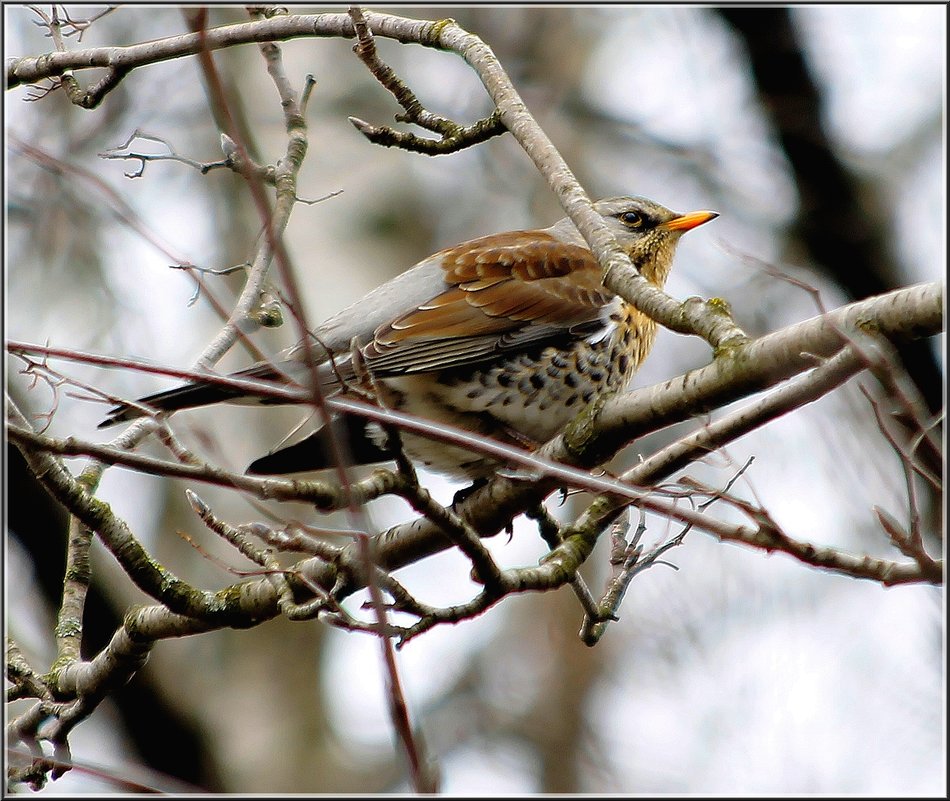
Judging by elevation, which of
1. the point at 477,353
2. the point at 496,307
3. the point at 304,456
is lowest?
the point at 304,456

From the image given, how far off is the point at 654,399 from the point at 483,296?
6.85 ft

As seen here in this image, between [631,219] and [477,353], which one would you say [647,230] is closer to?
[631,219]

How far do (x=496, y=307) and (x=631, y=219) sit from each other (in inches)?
53.2

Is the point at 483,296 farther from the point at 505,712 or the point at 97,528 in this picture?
the point at 505,712

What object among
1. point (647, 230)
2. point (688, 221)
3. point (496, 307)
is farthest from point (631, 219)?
point (496, 307)

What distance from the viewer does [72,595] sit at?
3348 millimetres

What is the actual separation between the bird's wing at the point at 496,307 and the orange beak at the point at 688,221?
0.57 meters

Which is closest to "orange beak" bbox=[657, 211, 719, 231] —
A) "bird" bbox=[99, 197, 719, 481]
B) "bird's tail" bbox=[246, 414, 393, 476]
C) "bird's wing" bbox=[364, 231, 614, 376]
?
Answer: "bird's wing" bbox=[364, 231, 614, 376]

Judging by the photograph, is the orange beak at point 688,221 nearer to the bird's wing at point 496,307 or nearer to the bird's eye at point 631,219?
the bird's eye at point 631,219

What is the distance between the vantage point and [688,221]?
5.58 metres

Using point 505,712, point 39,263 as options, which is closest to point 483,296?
point 39,263

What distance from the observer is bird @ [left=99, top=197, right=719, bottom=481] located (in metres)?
4.32

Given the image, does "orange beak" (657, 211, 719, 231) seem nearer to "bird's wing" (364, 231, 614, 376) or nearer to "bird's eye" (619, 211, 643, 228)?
"bird's eye" (619, 211, 643, 228)

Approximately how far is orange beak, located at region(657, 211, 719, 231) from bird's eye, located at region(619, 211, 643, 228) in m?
0.11
